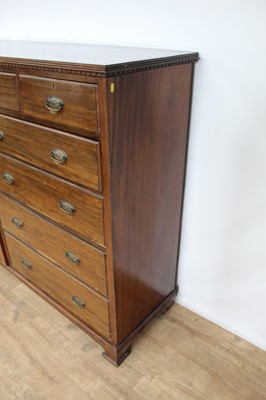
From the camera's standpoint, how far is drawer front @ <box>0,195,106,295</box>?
1.19 metres

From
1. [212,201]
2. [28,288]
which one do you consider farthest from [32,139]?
[28,288]

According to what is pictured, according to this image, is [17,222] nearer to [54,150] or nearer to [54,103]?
[54,150]

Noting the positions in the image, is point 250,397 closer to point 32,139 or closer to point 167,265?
point 167,265

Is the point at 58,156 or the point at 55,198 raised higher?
the point at 58,156

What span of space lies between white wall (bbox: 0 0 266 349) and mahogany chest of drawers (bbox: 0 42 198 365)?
0.08m

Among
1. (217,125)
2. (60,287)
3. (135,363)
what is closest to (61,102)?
(217,125)

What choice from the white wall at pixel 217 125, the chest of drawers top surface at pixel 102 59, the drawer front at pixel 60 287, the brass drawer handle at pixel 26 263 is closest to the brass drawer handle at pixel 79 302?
the drawer front at pixel 60 287

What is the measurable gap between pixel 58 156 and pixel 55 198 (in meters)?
0.20

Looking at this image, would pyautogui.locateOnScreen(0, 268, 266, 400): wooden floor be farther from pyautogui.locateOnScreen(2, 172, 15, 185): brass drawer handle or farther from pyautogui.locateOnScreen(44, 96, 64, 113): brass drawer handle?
pyautogui.locateOnScreen(44, 96, 64, 113): brass drawer handle

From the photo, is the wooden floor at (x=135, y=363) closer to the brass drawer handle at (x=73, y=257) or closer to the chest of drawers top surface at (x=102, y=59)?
the brass drawer handle at (x=73, y=257)

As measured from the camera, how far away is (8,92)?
1127 mm

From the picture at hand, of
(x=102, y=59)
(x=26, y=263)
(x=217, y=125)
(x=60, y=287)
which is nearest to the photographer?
(x=102, y=59)

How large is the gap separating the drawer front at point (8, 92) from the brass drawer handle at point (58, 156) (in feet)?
0.73

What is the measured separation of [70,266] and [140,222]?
370mm
